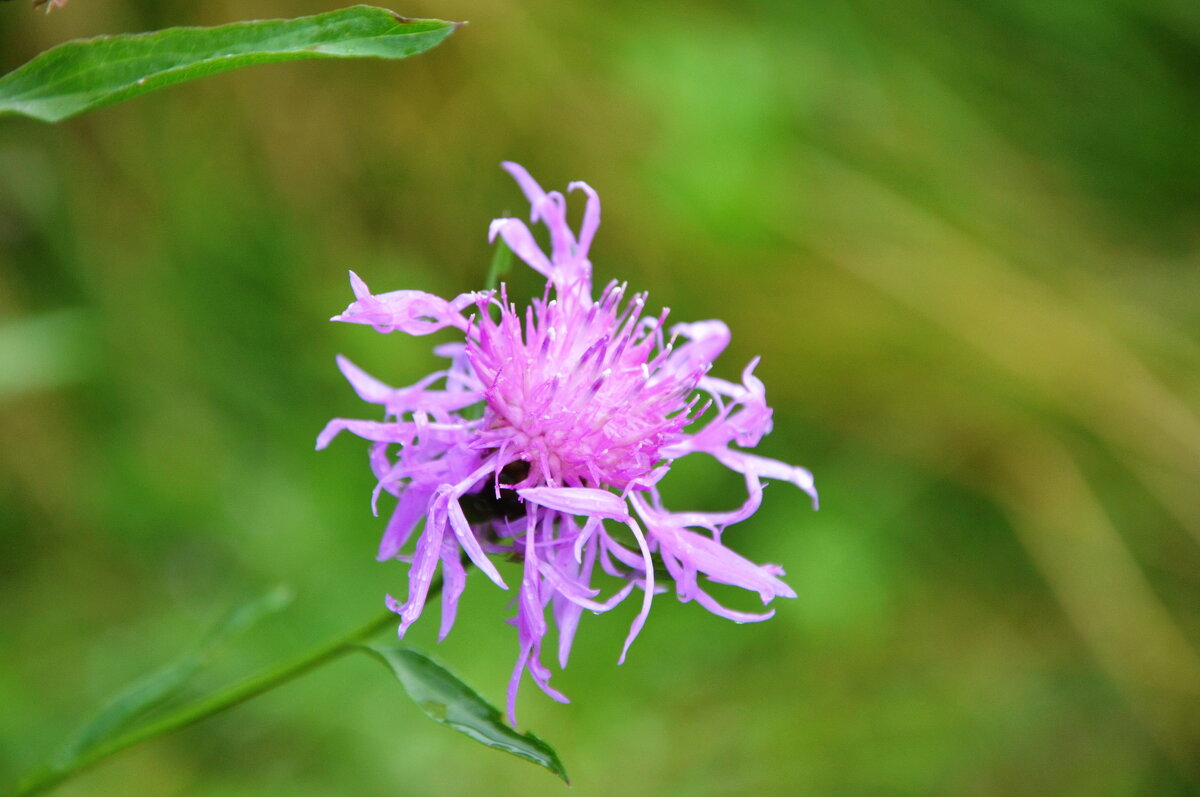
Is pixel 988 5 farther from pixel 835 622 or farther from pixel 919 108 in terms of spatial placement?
pixel 835 622

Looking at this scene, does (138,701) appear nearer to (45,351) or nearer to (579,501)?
(579,501)

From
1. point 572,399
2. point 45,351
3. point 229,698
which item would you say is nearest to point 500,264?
point 572,399

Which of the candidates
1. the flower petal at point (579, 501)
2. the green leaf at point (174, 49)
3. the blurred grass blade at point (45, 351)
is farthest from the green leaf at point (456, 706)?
the blurred grass blade at point (45, 351)

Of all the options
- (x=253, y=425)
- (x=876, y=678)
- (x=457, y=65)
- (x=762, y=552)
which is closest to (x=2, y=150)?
(x=253, y=425)

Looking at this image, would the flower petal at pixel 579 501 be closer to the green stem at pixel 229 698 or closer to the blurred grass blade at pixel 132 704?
the green stem at pixel 229 698

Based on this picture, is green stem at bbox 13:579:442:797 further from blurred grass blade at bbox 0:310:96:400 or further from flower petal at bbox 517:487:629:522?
blurred grass blade at bbox 0:310:96:400
